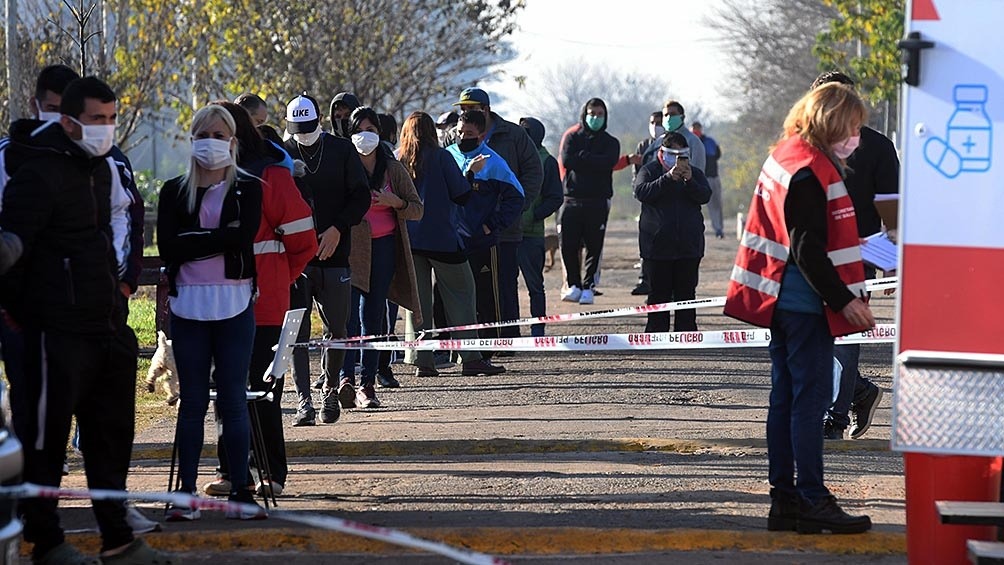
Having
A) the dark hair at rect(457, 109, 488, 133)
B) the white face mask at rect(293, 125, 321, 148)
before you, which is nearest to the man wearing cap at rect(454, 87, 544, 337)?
the dark hair at rect(457, 109, 488, 133)

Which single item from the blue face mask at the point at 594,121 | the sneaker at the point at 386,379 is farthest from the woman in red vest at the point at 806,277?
the blue face mask at the point at 594,121

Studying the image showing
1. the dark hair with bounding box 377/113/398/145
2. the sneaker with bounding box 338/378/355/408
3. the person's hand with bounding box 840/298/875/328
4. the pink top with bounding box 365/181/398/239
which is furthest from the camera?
the dark hair with bounding box 377/113/398/145

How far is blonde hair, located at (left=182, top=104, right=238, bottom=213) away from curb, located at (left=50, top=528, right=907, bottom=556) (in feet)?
4.82

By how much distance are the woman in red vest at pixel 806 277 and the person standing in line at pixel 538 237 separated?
7.76 meters

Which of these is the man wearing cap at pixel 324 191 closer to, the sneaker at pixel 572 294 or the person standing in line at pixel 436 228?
the person standing in line at pixel 436 228

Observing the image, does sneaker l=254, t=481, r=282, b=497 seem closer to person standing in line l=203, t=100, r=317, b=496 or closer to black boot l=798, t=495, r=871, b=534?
person standing in line l=203, t=100, r=317, b=496

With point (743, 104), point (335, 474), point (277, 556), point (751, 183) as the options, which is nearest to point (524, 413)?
point (335, 474)

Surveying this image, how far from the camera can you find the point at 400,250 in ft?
39.8

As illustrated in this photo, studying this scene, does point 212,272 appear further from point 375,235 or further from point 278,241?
point 375,235

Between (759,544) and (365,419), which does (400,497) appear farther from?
(365,419)

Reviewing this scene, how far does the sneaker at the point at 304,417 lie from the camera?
10938mm

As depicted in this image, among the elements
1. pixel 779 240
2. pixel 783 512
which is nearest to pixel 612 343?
pixel 783 512

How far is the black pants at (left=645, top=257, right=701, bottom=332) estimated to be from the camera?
48.7 feet

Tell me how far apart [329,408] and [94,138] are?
15.0 feet
